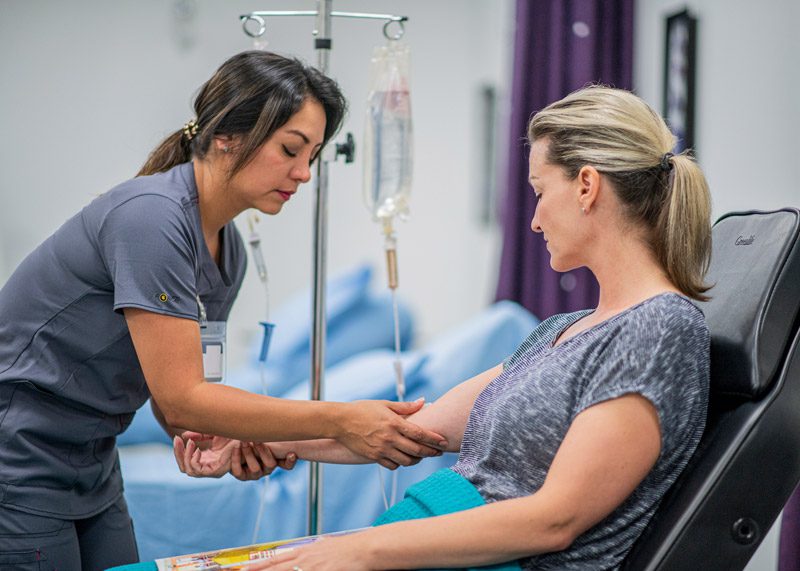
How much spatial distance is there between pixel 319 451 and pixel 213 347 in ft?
0.88

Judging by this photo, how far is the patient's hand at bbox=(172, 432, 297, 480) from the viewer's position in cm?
153

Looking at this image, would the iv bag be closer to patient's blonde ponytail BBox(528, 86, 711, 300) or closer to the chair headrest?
patient's blonde ponytail BBox(528, 86, 711, 300)

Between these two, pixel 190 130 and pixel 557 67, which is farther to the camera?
pixel 557 67

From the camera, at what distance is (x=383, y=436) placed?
1.41 m

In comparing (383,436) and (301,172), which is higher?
(301,172)

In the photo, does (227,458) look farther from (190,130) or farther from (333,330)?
(333,330)

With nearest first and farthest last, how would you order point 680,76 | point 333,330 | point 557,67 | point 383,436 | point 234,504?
point 383,436 < point 234,504 < point 680,76 < point 557,67 < point 333,330

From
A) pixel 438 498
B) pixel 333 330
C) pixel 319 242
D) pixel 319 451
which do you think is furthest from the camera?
pixel 333 330

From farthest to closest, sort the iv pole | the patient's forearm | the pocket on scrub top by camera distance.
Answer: the iv pole → the patient's forearm → the pocket on scrub top

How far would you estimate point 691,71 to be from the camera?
262cm

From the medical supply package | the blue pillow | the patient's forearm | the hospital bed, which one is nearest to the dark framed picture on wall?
the hospital bed

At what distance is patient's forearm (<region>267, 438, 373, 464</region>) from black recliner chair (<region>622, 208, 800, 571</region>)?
0.55 m

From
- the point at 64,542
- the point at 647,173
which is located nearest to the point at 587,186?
the point at 647,173

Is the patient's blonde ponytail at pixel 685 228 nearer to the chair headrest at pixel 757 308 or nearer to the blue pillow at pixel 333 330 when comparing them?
the chair headrest at pixel 757 308
